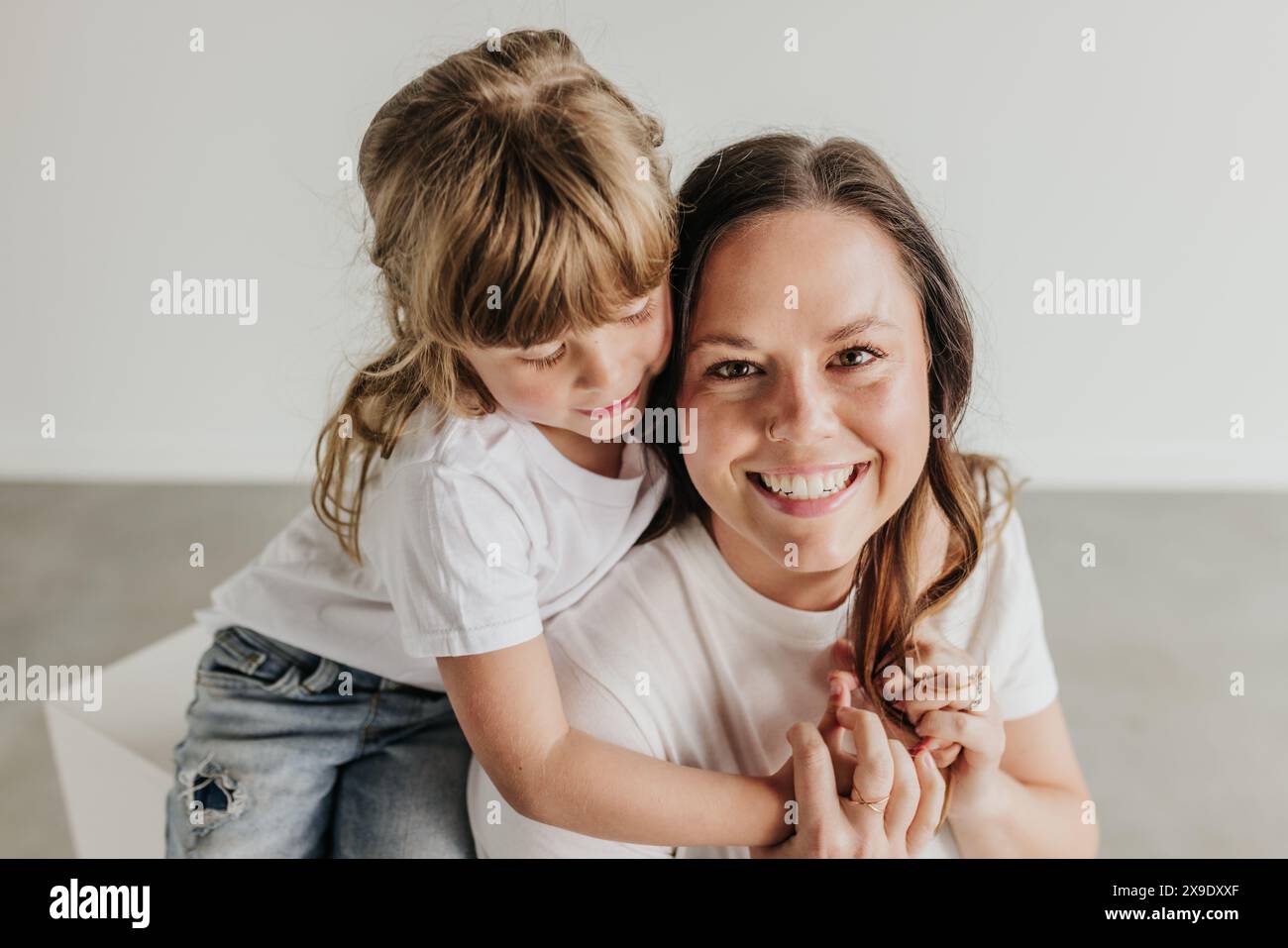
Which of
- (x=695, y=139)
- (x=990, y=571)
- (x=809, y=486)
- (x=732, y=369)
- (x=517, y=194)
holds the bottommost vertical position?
(x=990, y=571)

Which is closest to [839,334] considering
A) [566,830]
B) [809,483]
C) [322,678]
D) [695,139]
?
[809,483]

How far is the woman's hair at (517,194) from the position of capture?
946 mm

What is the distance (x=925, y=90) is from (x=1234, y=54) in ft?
1.96

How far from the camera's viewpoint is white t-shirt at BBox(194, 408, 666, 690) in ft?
3.45

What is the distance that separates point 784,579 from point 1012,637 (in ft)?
0.85

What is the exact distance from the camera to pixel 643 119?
104 cm

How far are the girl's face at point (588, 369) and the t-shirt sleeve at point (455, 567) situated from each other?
0.31 ft

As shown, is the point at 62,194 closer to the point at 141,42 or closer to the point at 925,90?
the point at 141,42

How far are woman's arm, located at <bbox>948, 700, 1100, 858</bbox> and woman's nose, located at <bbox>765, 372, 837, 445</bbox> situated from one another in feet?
1.39

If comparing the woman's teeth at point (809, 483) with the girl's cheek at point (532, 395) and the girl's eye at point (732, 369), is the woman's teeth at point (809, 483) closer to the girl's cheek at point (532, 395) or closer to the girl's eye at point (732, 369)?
the girl's eye at point (732, 369)

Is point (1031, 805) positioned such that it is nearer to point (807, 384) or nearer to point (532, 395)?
point (807, 384)

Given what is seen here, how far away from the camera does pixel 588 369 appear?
40.5 inches

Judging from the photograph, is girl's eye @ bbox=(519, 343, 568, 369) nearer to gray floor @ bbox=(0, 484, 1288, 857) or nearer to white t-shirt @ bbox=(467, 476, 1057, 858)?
white t-shirt @ bbox=(467, 476, 1057, 858)

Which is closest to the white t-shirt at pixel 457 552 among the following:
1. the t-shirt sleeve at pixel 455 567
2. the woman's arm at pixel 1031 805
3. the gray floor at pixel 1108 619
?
the t-shirt sleeve at pixel 455 567
